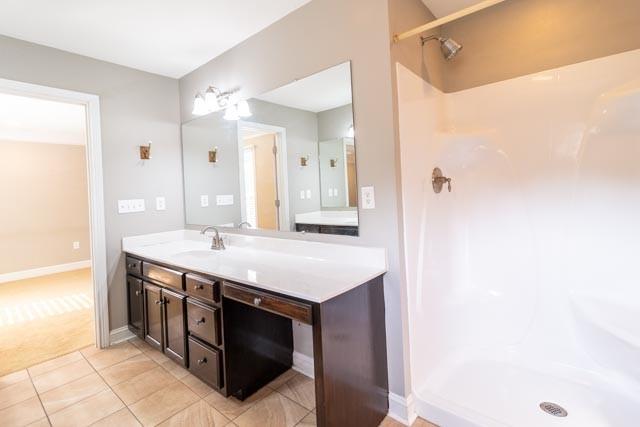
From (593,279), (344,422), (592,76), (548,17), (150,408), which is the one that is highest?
(548,17)

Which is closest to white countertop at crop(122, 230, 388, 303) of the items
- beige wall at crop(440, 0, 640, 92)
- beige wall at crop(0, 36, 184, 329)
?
beige wall at crop(0, 36, 184, 329)

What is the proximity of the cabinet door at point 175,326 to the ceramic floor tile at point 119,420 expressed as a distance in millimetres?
384

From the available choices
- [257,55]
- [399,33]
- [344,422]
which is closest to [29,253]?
[257,55]

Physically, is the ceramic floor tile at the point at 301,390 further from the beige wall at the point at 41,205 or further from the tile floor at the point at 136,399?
the beige wall at the point at 41,205

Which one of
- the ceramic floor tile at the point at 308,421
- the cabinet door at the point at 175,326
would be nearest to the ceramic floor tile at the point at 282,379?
the ceramic floor tile at the point at 308,421

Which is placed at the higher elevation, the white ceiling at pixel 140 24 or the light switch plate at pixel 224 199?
the white ceiling at pixel 140 24

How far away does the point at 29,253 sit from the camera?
498 centimetres

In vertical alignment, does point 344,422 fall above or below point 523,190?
below

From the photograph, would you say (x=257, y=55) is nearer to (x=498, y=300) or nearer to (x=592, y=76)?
(x=592, y=76)

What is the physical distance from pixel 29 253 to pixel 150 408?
476 cm

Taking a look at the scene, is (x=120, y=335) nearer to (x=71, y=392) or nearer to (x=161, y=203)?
(x=71, y=392)

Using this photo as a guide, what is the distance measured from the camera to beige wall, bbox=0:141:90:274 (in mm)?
4770

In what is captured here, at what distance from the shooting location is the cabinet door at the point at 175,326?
6.70ft

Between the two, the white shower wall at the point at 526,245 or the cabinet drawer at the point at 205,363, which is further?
the cabinet drawer at the point at 205,363
